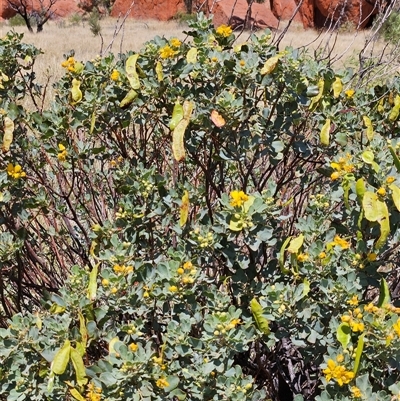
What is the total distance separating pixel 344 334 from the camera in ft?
4.08

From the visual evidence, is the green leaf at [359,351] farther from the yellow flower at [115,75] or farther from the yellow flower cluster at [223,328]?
the yellow flower at [115,75]

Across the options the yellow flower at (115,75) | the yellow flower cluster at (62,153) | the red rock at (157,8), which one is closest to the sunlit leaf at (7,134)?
the yellow flower cluster at (62,153)

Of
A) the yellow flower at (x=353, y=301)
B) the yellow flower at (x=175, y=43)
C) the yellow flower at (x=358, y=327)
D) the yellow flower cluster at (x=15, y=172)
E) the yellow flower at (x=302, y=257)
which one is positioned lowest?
the yellow flower at (x=358, y=327)

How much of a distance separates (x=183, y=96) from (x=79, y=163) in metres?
0.49

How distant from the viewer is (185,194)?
1444mm

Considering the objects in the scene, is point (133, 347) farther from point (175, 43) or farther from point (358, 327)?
point (175, 43)

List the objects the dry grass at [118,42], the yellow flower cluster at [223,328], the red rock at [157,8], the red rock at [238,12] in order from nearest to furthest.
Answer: the yellow flower cluster at [223,328], the dry grass at [118,42], the red rock at [238,12], the red rock at [157,8]

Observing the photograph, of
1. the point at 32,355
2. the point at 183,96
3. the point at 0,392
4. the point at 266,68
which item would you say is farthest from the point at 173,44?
the point at 0,392

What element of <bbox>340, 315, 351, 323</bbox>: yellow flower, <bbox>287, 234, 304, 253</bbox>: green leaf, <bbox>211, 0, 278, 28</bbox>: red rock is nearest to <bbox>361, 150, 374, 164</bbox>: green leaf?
<bbox>287, 234, 304, 253</bbox>: green leaf

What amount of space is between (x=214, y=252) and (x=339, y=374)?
1.39ft

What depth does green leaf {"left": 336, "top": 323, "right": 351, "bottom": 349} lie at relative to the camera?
124 centimetres

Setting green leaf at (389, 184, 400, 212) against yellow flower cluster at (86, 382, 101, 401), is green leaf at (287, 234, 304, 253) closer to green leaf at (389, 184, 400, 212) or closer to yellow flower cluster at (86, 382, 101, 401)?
green leaf at (389, 184, 400, 212)

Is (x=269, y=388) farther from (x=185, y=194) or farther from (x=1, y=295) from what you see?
(x=1, y=295)

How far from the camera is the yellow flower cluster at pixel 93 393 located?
4.24 feet
